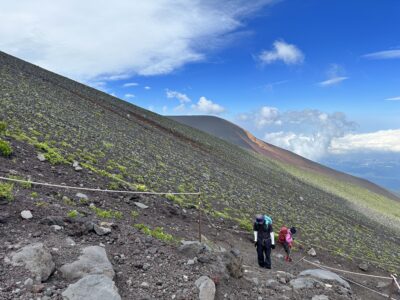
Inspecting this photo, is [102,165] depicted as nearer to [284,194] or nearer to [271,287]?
[271,287]

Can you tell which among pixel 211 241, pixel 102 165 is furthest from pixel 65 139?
pixel 211 241

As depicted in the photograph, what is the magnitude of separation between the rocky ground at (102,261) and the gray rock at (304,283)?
0.03 meters

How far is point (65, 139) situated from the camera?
77.9 feet

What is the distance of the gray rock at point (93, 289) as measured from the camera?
7.21 m

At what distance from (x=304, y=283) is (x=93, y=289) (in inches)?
278

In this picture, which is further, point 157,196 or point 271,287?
point 157,196

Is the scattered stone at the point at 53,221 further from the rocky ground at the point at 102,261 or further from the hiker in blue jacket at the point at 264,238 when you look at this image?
the hiker in blue jacket at the point at 264,238

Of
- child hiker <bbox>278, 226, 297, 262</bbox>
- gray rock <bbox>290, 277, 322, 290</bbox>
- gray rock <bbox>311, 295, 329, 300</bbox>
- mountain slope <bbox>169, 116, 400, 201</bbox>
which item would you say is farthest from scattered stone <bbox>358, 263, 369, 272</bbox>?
mountain slope <bbox>169, 116, 400, 201</bbox>

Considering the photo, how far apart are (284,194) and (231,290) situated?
109 ft

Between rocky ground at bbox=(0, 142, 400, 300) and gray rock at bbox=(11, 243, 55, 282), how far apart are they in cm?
2

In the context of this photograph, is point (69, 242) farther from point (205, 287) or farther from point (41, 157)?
point (41, 157)

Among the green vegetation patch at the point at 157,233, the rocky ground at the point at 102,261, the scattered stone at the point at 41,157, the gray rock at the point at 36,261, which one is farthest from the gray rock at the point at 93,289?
the scattered stone at the point at 41,157

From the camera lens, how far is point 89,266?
818 cm

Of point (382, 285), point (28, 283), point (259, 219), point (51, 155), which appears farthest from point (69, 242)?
point (382, 285)
